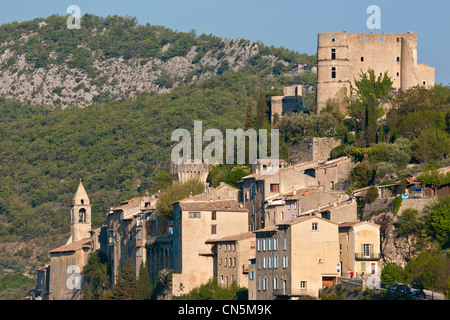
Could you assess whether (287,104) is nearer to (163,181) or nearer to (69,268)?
(163,181)

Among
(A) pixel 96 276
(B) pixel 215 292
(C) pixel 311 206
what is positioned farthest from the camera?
(A) pixel 96 276

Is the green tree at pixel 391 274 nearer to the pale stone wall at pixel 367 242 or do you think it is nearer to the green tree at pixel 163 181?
the pale stone wall at pixel 367 242

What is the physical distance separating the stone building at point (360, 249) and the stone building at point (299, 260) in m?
0.77

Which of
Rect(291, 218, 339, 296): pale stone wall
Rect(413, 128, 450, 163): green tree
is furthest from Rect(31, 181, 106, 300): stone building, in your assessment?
Rect(291, 218, 339, 296): pale stone wall

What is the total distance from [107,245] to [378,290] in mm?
36700

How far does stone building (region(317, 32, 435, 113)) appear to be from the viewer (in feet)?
308

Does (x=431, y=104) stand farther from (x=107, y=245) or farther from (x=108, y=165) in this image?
(x=108, y=165)

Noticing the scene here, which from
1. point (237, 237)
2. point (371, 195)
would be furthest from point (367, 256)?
point (237, 237)

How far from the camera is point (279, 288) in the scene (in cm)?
6794

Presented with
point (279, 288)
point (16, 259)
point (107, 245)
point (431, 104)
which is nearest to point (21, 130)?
point (16, 259)

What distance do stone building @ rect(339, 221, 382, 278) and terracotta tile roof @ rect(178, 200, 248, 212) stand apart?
11467 millimetres

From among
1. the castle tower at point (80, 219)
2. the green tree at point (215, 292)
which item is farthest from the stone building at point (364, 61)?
the castle tower at point (80, 219)

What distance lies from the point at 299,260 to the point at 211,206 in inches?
490

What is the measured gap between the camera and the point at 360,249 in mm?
69062
